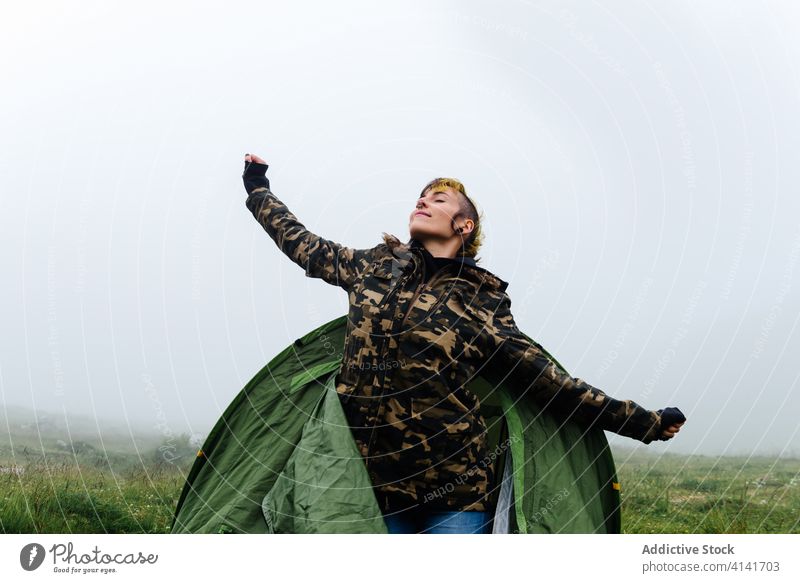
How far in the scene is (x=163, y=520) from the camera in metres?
6.81

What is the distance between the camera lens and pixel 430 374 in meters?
5.17

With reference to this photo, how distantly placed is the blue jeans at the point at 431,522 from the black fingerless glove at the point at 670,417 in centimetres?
143

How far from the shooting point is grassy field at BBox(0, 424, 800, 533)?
6.50 m

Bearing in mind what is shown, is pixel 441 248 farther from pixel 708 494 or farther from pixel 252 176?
pixel 708 494

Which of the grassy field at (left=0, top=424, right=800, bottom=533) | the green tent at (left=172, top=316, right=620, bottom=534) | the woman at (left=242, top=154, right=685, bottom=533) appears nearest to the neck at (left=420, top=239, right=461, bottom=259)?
the woman at (left=242, top=154, right=685, bottom=533)

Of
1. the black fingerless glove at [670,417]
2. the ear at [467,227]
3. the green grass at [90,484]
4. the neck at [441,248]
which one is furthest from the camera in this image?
the green grass at [90,484]

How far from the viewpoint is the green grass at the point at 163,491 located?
650 centimetres

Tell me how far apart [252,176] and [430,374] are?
2.21 m

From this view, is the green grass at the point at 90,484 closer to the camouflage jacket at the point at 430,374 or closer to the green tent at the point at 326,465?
the green tent at the point at 326,465

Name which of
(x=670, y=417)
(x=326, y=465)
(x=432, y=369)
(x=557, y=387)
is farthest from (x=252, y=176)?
(x=670, y=417)

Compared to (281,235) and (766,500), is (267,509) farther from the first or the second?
(766,500)

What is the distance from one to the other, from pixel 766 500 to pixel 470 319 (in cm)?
471

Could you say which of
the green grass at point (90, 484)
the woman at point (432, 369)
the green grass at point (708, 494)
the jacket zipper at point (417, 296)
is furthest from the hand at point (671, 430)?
the green grass at point (90, 484)

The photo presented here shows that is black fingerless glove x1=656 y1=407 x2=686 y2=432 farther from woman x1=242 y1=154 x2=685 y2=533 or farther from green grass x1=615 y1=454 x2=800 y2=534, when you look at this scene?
green grass x1=615 y1=454 x2=800 y2=534
